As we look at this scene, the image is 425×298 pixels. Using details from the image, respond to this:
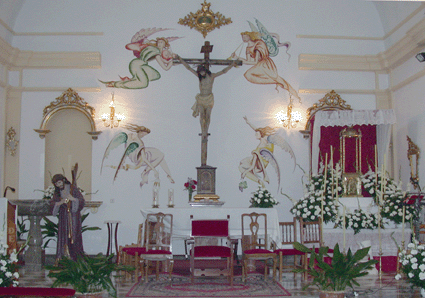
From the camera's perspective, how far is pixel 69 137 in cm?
1025

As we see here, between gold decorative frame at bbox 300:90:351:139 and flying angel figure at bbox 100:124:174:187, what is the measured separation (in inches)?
127

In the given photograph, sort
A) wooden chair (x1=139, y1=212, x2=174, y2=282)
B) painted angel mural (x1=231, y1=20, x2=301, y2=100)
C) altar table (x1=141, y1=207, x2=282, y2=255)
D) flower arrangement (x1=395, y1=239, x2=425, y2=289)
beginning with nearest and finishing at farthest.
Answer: flower arrangement (x1=395, y1=239, x2=425, y2=289), wooden chair (x1=139, y1=212, x2=174, y2=282), altar table (x1=141, y1=207, x2=282, y2=255), painted angel mural (x1=231, y1=20, x2=301, y2=100)

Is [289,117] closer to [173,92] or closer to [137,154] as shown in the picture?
[173,92]

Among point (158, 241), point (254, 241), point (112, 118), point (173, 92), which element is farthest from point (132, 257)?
point (173, 92)

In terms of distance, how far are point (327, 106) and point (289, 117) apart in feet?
2.96

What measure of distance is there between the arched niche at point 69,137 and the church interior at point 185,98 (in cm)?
3

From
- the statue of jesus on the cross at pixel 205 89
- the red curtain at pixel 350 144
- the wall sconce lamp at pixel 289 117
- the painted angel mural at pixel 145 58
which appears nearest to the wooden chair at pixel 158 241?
the statue of jesus on the cross at pixel 205 89

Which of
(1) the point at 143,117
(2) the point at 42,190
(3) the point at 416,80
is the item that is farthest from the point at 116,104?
(3) the point at 416,80

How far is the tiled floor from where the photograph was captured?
5871 millimetres

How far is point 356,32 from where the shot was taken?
10.7 metres

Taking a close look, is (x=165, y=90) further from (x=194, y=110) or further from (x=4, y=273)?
(x=4, y=273)

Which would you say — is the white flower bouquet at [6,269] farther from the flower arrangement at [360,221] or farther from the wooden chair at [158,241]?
the flower arrangement at [360,221]

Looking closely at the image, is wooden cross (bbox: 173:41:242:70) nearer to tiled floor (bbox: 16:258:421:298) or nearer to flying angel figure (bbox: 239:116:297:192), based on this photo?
flying angel figure (bbox: 239:116:297:192)

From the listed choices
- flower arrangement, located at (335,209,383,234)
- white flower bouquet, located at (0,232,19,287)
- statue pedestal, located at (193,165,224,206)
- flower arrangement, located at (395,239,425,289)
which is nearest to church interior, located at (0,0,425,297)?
statue pedestal, located at (193,165,224,206)
